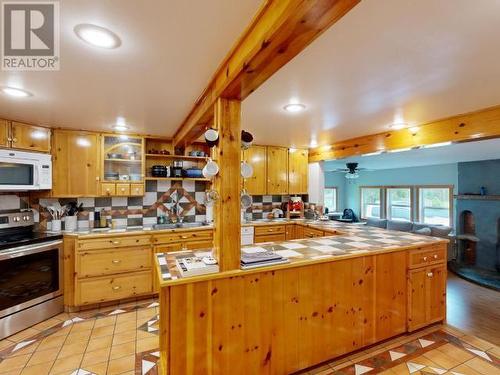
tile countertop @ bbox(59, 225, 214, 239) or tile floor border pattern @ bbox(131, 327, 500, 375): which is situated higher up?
tile countertop @ bbox(59, 225, 214, 239)

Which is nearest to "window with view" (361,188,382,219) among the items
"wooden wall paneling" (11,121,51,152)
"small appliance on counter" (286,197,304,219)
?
"small appliance on counter" (286,197,304,219)

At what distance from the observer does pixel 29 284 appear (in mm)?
2676

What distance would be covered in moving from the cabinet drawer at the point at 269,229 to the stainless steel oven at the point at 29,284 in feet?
8.54

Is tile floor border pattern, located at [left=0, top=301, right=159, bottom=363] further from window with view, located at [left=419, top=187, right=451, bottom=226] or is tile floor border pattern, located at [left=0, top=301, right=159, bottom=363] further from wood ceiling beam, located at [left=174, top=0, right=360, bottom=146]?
window with view, located at [left=419, top=187, right=451, bottom=226]

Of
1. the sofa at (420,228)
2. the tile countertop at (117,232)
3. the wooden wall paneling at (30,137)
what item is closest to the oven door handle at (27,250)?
the tile countertop at (117,232)

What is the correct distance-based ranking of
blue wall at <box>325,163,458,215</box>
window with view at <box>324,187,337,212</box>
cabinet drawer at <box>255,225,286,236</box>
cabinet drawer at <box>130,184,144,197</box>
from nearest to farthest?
cabinet drawer at <box>130,184,144,197</box> → cabinet drawer at <box>255,225,286,236</box> → blue wall at <box>325,163,458,215</box> → window with view at <box>324,187,337,212</box>

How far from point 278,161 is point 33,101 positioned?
3392mm

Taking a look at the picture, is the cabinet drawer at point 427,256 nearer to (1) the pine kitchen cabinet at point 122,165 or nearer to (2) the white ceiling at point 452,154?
(2) the white ceiling at point 452,154

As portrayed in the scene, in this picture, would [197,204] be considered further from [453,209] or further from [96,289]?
[453,209]

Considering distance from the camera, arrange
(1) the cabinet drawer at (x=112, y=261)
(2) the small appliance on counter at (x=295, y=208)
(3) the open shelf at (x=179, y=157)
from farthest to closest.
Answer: (2) the small appliance on counter at (x=295, y=208) < (3) the open shelf at (x=179, y=157) < (1) the cabinet drawer at (x=112, y=261)

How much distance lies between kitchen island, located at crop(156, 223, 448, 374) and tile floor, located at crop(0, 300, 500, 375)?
126mm

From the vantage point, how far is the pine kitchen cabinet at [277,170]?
4.50 m

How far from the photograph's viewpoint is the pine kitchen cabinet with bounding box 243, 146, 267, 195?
4.34 metres

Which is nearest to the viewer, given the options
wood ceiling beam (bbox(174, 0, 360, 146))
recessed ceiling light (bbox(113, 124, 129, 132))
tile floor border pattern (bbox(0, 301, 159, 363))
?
wood ceiling beam (bbox(174, 0, 360, 146))
